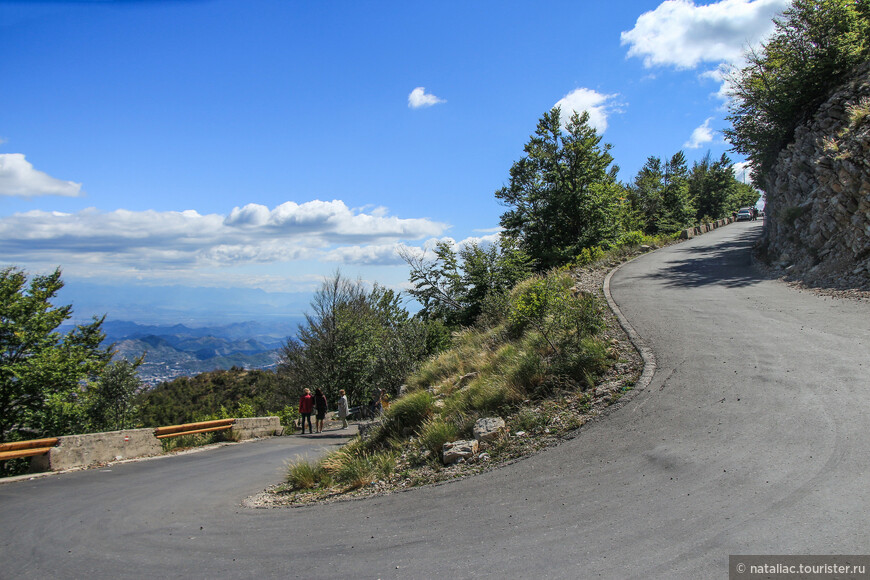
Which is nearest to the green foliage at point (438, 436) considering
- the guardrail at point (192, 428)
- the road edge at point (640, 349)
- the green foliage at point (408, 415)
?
the green foliage at point (408, 415)

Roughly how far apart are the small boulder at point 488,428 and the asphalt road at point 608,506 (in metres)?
1.16

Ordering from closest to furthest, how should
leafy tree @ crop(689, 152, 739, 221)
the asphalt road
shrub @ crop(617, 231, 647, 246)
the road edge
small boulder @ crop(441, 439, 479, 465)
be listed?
the asphalt road < small boulder @ crop(441, 439, 479, 465) < the road edge < shrub @ crop(617, 231, 647, 246) < leafy tree @ crop(689, 152, 739, 221)

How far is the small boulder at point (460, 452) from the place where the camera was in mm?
7465

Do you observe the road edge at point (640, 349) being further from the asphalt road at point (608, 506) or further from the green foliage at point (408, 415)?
the green foliage at point (408, 415)

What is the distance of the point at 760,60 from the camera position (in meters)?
22.5

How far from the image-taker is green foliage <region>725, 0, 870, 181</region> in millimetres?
18250

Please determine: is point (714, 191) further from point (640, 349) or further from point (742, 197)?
point (640, 349)

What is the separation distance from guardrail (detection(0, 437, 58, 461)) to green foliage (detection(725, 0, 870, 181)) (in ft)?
93.1

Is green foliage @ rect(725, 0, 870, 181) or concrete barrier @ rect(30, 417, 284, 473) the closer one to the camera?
concrete barrier @ rect(30, 417, 284, 473)

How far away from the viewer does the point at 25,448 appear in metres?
11.2

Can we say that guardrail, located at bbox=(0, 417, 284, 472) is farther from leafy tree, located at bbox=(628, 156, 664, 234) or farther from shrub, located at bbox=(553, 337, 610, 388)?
leafy tree, located at bbox=(628, 156, 664, 234)

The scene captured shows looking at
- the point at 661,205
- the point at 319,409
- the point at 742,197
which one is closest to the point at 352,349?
the point at 319,409

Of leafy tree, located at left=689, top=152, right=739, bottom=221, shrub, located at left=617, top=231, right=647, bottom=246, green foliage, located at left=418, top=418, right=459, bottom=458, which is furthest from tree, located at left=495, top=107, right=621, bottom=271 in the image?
leafy tree, located at left=689, top=152, right=739, bottom=221

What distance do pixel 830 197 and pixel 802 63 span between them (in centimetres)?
771
